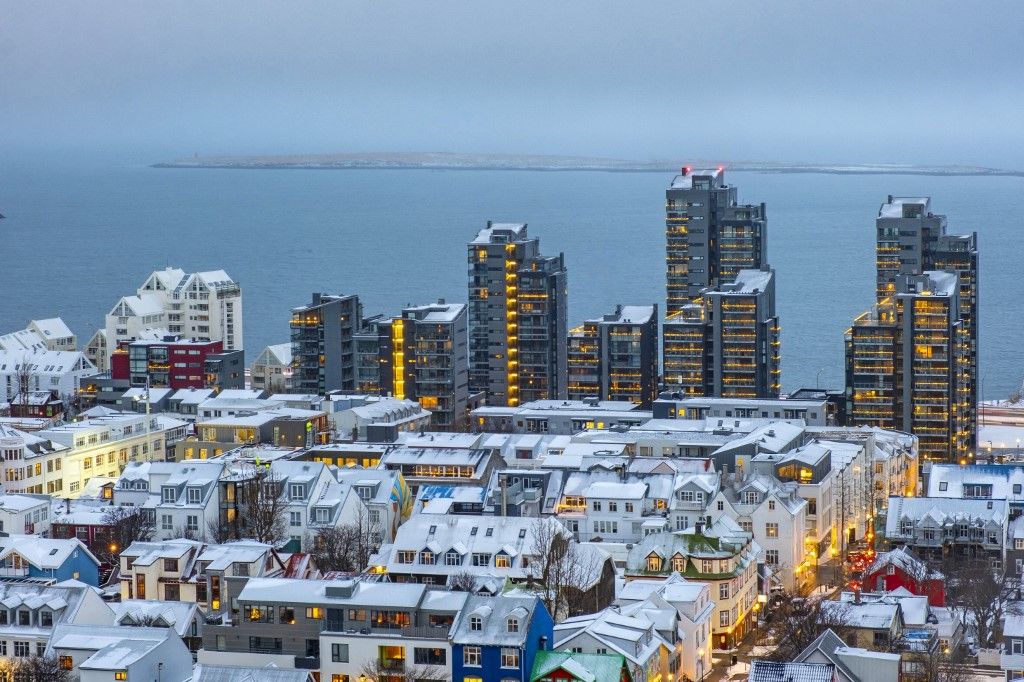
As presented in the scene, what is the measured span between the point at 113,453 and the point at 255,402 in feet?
22.1

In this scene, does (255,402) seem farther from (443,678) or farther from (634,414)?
(443,678)

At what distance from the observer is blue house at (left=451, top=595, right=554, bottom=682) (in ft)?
116

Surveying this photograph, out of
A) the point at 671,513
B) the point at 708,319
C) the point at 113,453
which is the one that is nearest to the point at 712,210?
the point at 708,319

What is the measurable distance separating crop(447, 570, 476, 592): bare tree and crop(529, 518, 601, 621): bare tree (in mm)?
1239

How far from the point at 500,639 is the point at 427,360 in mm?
37345

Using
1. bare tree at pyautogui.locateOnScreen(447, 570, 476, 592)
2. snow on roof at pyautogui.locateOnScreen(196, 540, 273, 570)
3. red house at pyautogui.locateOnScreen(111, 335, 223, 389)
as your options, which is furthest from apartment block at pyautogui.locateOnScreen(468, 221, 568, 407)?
snow on roof at pyautogui.locateOnScreen(196, 540, 273, 570)

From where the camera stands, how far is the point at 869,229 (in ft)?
602

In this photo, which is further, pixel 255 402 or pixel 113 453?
pixel 255 402

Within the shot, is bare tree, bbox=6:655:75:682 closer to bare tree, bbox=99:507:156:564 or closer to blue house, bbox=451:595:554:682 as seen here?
blue house, bbox=451:595:554:682

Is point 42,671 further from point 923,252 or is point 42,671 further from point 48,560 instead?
point 923,252

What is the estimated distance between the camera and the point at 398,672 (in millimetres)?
36531

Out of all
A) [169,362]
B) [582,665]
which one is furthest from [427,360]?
[582,665]

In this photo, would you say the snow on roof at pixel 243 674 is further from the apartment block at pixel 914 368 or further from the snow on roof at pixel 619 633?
the apartment block at pixel 914 368

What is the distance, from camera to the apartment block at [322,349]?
2948 inches
